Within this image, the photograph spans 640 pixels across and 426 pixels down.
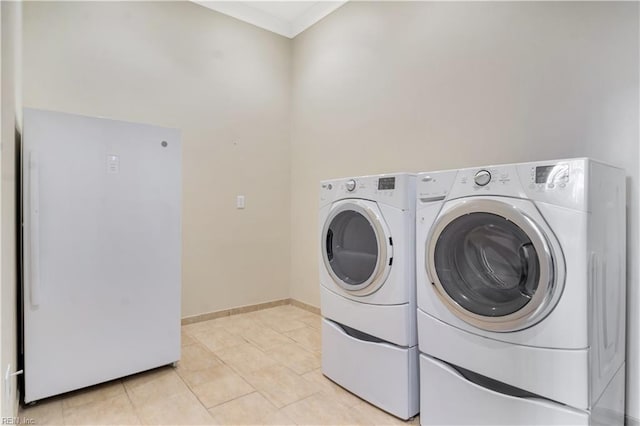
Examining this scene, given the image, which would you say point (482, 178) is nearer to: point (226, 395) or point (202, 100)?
point (226, 395)

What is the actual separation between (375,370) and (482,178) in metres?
1.07

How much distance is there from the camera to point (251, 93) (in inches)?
130

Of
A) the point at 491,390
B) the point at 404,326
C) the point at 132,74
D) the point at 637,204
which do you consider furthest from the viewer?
the point at 132,74

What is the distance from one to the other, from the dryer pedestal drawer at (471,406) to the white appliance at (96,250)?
145cm

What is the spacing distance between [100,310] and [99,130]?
95cm

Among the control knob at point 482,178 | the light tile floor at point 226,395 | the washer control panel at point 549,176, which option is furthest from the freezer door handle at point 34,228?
the washer control panel at point 549,176

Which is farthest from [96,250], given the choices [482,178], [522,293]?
[522,293]

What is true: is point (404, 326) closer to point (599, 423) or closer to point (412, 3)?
point (599, 423)

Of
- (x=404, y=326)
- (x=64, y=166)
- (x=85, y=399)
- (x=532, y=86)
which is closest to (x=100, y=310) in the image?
(x=85, y=399)

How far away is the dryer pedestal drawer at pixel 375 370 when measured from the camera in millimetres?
1652

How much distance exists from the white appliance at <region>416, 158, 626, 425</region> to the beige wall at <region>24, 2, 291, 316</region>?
2.04 meters

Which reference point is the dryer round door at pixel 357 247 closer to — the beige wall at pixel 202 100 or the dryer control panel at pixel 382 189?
the dryer control panel at pixel 382 189

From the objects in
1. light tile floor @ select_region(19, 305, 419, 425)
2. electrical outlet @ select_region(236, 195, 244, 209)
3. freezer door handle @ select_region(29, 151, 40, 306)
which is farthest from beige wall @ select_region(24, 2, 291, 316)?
freezer door handle @ select_region(29, 151, 40, 306)

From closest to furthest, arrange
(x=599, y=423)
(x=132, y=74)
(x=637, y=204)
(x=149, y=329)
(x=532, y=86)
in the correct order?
(x=599, y=423) < (x=637, y=204) < (x=532, y=86) < (x=149, y=329) < (x=132, y=74)
